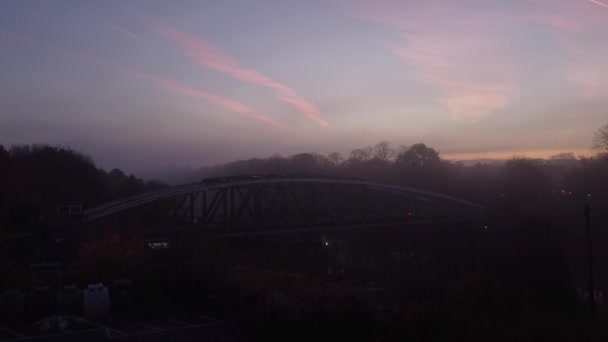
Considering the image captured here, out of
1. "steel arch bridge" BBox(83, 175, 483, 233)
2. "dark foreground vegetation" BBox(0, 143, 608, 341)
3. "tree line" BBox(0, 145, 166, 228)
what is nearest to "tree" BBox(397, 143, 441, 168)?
"dark foreground vegetation" BBox(0, 143, 608, 341)

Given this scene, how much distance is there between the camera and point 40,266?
63.3ft

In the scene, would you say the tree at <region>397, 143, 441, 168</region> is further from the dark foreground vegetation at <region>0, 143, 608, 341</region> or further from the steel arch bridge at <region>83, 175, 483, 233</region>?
the steel arch bridge at <region>83, 175, 483, 233</region>

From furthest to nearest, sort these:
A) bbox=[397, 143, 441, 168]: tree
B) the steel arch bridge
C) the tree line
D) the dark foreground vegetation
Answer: bbox=[397, 143, 441, 168]: tree → the tree line → the steel arch bridge → the dark foreground vegetation

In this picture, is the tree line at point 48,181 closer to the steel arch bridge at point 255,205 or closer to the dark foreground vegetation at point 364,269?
the dark foreground vegetation at point 364,269

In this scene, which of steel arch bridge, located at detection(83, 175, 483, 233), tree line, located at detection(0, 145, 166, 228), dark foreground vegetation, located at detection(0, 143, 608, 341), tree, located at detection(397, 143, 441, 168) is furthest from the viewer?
tree, located at detection(397, 143, 441, 168)

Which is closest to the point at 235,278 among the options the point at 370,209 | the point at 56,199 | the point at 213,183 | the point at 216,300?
the point at 216,300

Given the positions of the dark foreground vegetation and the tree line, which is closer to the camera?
the dark foreground vegetation

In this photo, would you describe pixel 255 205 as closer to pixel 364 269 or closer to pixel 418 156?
pixel 364 269

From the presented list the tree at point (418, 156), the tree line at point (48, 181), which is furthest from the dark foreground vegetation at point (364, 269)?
the tree at point (418, 156)

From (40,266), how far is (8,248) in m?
14.3

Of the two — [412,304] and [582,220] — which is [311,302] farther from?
[582,220]

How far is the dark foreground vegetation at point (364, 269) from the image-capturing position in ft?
40.4

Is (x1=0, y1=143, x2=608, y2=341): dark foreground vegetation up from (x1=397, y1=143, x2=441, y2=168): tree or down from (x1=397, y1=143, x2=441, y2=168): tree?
down

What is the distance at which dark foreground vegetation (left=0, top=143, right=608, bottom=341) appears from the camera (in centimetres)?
1233
